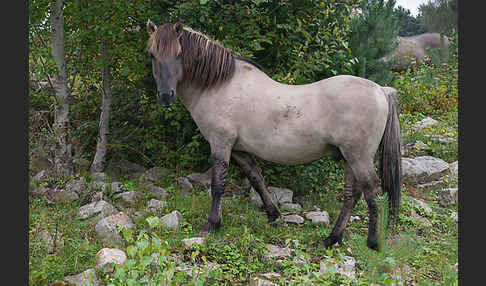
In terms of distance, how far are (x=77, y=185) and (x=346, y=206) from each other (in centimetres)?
331

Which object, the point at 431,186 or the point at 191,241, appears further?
the point at 431,186

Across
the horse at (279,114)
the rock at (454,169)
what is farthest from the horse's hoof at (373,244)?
the rock at (454,169)

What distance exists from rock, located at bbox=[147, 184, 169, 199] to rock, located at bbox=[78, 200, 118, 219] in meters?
0.72

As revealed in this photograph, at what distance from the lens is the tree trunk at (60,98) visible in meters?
4.99

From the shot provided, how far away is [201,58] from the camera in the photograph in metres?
4.16

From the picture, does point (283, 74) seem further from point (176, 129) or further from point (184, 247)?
point (184, 247)

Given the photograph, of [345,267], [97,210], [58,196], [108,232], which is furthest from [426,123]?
[58,196]

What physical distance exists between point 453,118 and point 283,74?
15.8 feet

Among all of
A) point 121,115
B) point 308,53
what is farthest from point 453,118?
point 121,115

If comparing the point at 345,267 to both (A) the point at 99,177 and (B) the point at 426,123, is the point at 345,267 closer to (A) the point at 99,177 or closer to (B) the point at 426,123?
(A) the point at 99,177

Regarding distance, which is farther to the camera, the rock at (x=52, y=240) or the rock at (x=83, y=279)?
the rock at (x=52, y=240)

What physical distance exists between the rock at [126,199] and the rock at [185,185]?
0.72 m

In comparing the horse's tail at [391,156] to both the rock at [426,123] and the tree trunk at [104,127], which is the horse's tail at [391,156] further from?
the rock at [426,123]

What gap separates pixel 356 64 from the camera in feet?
19.7
